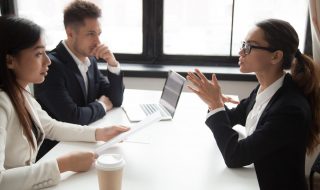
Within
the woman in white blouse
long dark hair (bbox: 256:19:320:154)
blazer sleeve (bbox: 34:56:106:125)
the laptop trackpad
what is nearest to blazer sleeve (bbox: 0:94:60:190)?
the woman in white blouse

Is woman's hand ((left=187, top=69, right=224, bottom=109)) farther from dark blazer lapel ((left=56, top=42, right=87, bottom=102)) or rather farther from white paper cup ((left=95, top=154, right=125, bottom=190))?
dark blazer lapel ((left=56, top=42, right=87, bottom=102))

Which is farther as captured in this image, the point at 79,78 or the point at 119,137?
the point at 79,78

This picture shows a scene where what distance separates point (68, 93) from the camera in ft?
5.66

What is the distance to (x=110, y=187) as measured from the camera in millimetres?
939

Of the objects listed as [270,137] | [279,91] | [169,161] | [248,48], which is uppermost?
[248,48]

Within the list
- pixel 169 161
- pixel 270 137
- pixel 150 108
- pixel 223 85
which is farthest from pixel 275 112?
pixel 223 85

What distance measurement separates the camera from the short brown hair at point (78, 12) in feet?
6.07

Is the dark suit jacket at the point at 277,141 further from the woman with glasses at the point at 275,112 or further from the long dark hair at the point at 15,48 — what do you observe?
the long dark hair at the point at 15,48

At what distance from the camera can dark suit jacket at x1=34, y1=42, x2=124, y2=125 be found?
1651mm

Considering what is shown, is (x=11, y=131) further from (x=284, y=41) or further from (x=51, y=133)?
(x=284, y=41)

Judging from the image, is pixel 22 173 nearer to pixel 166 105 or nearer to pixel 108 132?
pixel 108 132

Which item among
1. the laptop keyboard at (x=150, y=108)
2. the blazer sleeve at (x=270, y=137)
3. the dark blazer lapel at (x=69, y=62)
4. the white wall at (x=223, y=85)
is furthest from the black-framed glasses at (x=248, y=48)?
the white wall at (x=223, y=85)

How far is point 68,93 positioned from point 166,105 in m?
0.52

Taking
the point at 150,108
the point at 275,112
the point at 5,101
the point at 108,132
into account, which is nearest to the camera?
the point at 5,101
